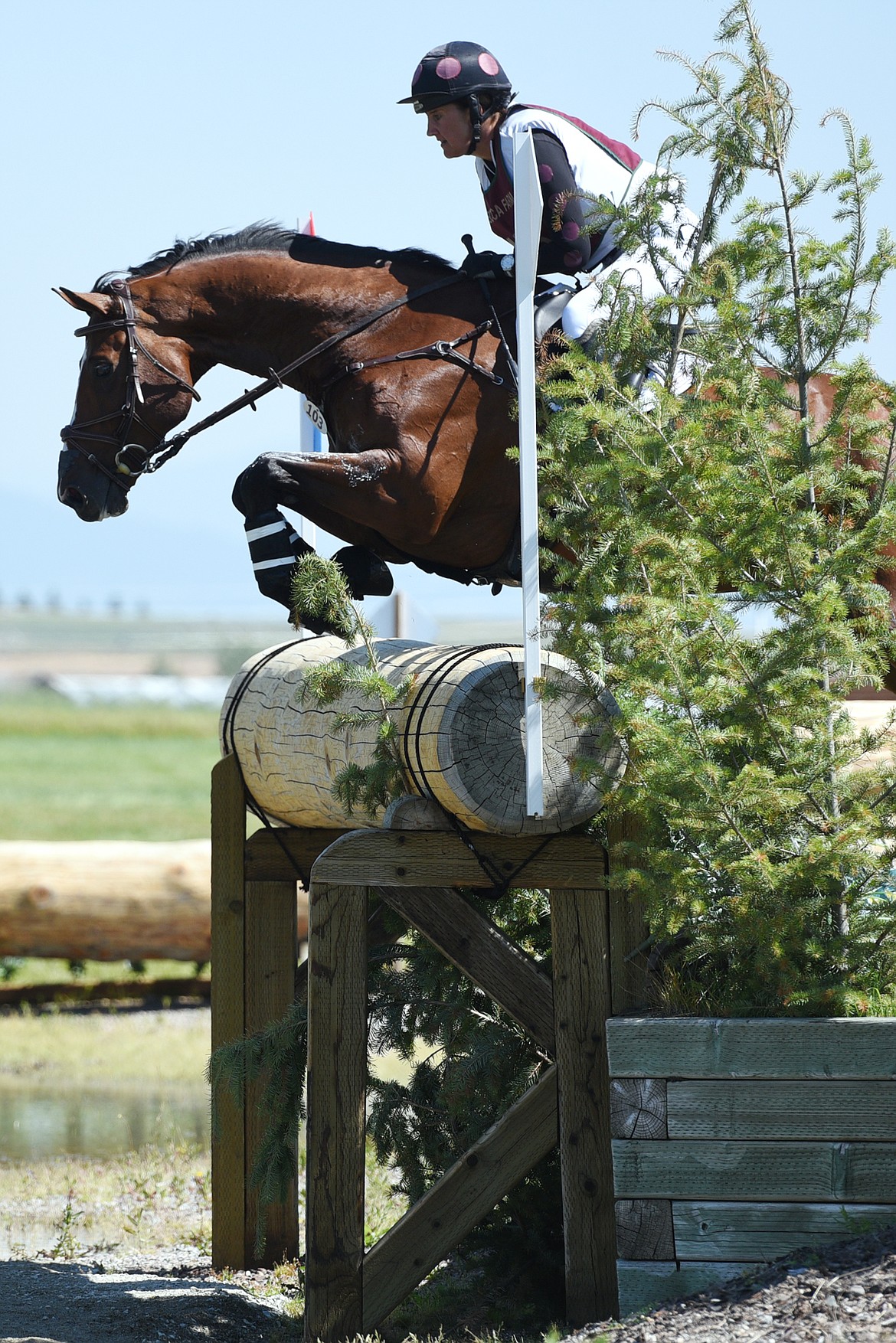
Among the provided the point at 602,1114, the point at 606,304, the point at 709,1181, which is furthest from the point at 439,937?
the point at 606,304

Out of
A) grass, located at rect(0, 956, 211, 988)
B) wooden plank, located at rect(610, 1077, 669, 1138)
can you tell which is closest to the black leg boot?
wooden plank, located at rect(610, 1077, 669, 1138)

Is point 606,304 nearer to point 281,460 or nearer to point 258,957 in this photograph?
point 281,460

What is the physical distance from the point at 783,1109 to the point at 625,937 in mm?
584

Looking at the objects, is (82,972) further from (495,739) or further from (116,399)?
(495,739)

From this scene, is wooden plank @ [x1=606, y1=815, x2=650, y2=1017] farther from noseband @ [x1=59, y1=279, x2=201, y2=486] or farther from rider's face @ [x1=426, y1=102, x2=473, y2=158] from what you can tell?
rider's face @ [x1=426, y1=102, x2=473, y2=158]

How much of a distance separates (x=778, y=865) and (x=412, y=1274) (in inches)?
52.5

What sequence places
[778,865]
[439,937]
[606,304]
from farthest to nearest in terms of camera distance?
1. [606,304]
2. [439,937]
3. [778,865]

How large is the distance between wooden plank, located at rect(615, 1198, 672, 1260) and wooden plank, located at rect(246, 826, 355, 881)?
1.73 metres

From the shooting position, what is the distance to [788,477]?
3.34 meters

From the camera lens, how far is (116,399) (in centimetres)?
441

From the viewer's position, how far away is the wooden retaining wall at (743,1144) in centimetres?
303

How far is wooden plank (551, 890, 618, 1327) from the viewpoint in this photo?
3.40 m

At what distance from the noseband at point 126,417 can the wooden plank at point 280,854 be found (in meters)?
1.18

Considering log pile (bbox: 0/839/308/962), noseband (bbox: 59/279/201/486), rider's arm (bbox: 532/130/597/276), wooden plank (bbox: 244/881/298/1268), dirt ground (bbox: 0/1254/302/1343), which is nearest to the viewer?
dirt ground (bbox: 0/1254/302/1343)
